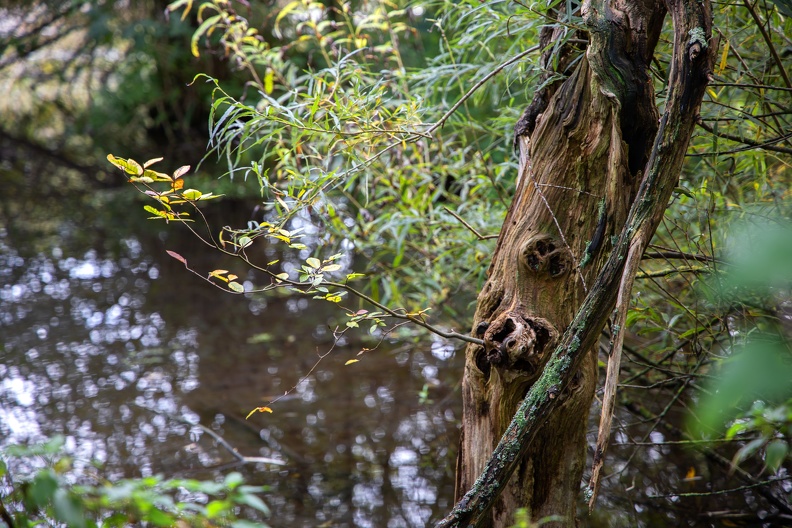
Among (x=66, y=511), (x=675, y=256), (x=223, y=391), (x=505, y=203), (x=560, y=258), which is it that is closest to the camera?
(x=66, y=511)

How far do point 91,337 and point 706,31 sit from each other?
13.4 feet

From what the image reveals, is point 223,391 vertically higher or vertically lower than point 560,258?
higher

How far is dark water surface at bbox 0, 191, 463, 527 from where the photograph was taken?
108 inches

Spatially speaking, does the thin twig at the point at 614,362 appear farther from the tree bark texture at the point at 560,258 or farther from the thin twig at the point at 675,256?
the thin twig at the point at 675,256

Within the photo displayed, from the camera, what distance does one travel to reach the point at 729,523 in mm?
2262

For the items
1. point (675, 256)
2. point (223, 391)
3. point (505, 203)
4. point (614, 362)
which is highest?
point (505, 203)

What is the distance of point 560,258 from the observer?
159 cm

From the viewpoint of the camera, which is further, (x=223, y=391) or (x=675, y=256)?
(x=223, y=391)

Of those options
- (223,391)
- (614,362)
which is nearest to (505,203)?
(614,362)

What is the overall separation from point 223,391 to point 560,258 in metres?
2.45

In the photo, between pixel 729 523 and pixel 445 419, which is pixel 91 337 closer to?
pixel 445 419

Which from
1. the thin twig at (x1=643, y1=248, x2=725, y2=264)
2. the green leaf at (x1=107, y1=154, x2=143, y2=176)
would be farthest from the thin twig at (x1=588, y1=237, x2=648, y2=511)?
the green leaf at (x1=107, y1=154, x2=143, y2=176)

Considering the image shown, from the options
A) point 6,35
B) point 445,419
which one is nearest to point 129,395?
point 445,419

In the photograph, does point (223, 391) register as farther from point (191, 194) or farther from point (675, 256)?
point (675, 256)
